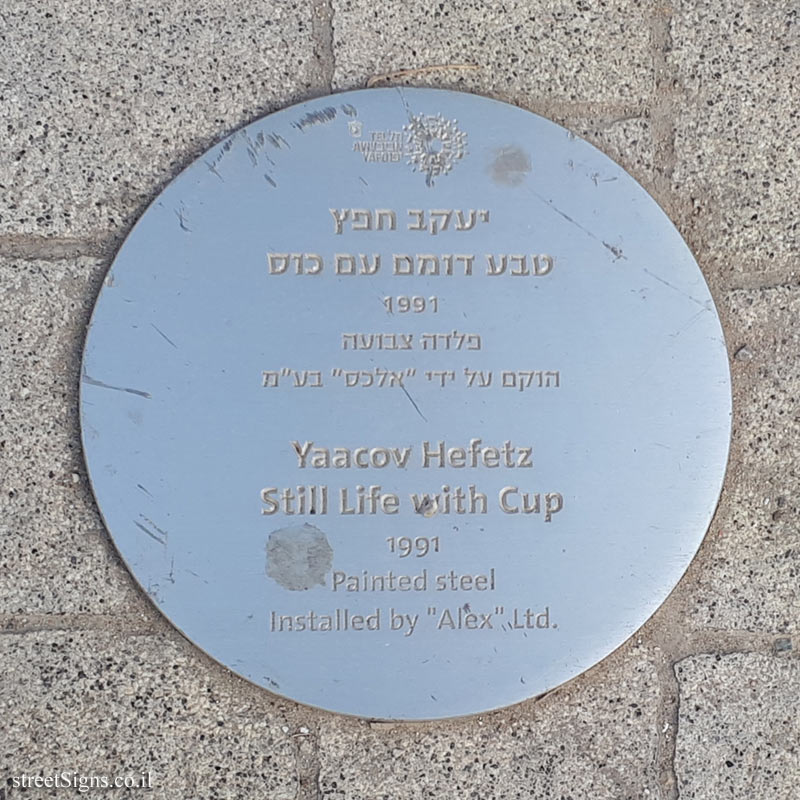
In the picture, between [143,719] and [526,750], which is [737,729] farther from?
[143,719]

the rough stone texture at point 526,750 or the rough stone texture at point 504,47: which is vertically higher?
the rough stone texture at point 504,47

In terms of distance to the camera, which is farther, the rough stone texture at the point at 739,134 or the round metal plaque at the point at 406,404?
the rough stone texture at the point at 739,134

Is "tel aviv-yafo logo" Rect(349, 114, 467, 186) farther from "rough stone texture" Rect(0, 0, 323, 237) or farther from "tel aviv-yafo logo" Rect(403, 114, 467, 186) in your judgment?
"rough stone texture" Rect(0, 0, 323, 237)

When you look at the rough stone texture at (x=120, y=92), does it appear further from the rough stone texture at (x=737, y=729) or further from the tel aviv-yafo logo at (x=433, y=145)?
the rough stone texture at (x=737, y=729)

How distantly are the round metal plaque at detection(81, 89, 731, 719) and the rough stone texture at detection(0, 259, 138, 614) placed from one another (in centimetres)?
6

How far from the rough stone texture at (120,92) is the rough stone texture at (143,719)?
25.0 inches

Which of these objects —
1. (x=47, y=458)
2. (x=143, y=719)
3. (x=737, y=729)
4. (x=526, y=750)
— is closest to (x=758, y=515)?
(x=737, y=729)

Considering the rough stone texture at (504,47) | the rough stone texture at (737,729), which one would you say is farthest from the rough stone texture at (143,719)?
the rough stone texture at (504,47)

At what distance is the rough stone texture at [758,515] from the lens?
1323mm

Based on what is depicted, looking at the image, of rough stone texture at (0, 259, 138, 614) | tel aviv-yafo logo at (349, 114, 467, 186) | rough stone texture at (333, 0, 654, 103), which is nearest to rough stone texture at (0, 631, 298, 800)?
rough stone texture at (0, 259, 138, 614)

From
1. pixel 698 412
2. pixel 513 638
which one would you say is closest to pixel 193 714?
pixel 513 638

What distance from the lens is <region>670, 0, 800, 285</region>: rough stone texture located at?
137 centimetres

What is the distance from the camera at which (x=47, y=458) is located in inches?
51.1

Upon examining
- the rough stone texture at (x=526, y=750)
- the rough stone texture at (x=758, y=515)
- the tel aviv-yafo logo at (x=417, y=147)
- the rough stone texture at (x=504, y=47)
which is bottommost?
the rough stone texture at (x=526, y=750)
